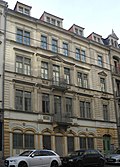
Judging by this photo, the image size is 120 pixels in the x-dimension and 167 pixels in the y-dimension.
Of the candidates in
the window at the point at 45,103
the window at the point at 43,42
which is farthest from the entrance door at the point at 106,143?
the window at the point at 43,42

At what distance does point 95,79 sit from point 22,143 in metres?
15.5

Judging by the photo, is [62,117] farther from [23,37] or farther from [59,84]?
[23,37]

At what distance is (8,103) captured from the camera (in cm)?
2839

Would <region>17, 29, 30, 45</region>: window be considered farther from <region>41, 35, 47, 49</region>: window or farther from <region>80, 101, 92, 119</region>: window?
<region>80, 101, 92, 119</region>: window

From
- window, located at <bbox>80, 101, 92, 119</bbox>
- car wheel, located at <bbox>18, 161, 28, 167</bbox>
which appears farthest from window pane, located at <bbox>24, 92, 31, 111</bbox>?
car wheel, located at <bbox>18, 161, 28, 167</bbox>

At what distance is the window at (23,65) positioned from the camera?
3094 cm

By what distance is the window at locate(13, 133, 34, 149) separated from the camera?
28.0 metres

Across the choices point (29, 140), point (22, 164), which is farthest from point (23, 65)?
point (22, 164)

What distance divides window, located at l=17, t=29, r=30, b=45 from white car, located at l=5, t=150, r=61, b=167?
54.3 feet

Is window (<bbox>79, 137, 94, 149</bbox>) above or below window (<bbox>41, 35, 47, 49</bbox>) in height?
below

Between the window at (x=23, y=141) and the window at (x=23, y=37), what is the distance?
37.6 feet

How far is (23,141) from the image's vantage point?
28672 millimetres

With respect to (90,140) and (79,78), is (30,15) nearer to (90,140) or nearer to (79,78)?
(79,78)

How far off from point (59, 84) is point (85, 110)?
5557mm
